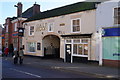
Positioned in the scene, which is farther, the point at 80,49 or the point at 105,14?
the point at 80,49

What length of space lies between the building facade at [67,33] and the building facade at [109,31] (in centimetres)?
70

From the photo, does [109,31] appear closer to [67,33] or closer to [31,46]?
[67,33]

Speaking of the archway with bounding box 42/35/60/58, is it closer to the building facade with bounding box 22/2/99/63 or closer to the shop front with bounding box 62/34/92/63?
the building facade with bounding box 22/2/99/63

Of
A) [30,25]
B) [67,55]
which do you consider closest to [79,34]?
→ [67,55]

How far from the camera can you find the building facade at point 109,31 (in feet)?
45.8

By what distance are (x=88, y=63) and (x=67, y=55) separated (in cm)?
307

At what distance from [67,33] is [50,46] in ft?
17.8

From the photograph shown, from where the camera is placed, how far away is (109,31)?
14422 millimetres

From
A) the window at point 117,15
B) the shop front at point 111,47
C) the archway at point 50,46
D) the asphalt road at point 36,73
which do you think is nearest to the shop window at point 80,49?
the shop front at point 111,47

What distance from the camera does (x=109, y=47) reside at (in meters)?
14.4

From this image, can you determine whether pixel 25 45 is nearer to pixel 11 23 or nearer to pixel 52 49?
pixel 52 49

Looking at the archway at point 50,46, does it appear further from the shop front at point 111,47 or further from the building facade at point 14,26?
the building facade at point 14,26

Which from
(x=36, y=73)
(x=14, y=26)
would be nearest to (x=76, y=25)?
(x=36, y=73)

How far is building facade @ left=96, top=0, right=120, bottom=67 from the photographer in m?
14.0
